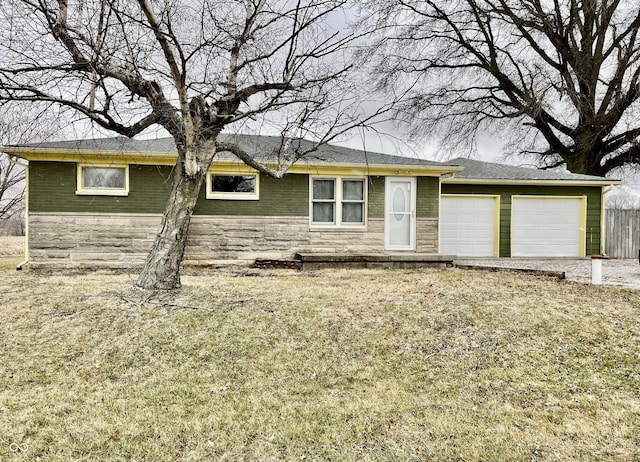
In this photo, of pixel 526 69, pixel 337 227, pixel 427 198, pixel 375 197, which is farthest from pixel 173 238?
pixel 526 69

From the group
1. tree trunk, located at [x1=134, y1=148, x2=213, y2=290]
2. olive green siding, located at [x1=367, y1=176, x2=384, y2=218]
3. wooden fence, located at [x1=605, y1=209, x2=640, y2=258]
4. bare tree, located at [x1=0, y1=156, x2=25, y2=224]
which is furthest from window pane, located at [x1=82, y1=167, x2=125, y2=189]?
wooden fence, located at [x1=605, y1=209, x2=640, y2=258]

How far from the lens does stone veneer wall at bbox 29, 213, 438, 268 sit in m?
10.2

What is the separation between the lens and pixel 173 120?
6410 mm

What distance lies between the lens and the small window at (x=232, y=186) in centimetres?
1080

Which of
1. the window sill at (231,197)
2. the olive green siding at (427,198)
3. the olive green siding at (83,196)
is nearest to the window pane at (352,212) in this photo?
the olive green siding at (427,198)

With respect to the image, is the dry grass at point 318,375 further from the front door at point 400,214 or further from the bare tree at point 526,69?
the bare tree at point 526,69

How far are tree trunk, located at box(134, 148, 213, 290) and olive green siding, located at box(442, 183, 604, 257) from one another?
9.03 meters

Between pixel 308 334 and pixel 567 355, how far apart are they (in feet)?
9.37

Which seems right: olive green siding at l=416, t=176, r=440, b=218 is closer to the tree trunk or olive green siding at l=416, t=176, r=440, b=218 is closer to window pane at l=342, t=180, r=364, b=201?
window pane at l=342, t=180, r=364, b=201

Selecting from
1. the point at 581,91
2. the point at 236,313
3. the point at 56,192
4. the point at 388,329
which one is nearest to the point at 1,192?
the point at 56,192

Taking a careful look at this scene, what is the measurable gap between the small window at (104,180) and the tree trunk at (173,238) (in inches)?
179

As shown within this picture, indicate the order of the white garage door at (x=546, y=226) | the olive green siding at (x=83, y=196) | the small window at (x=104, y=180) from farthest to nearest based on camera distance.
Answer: the white garage door at (x=546, y=226) → the small window at (x=104, y=180) → the olive green siding at (x=83, y=196)

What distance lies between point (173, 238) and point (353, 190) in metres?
5.96

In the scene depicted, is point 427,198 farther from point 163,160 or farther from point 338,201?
point 163,160
